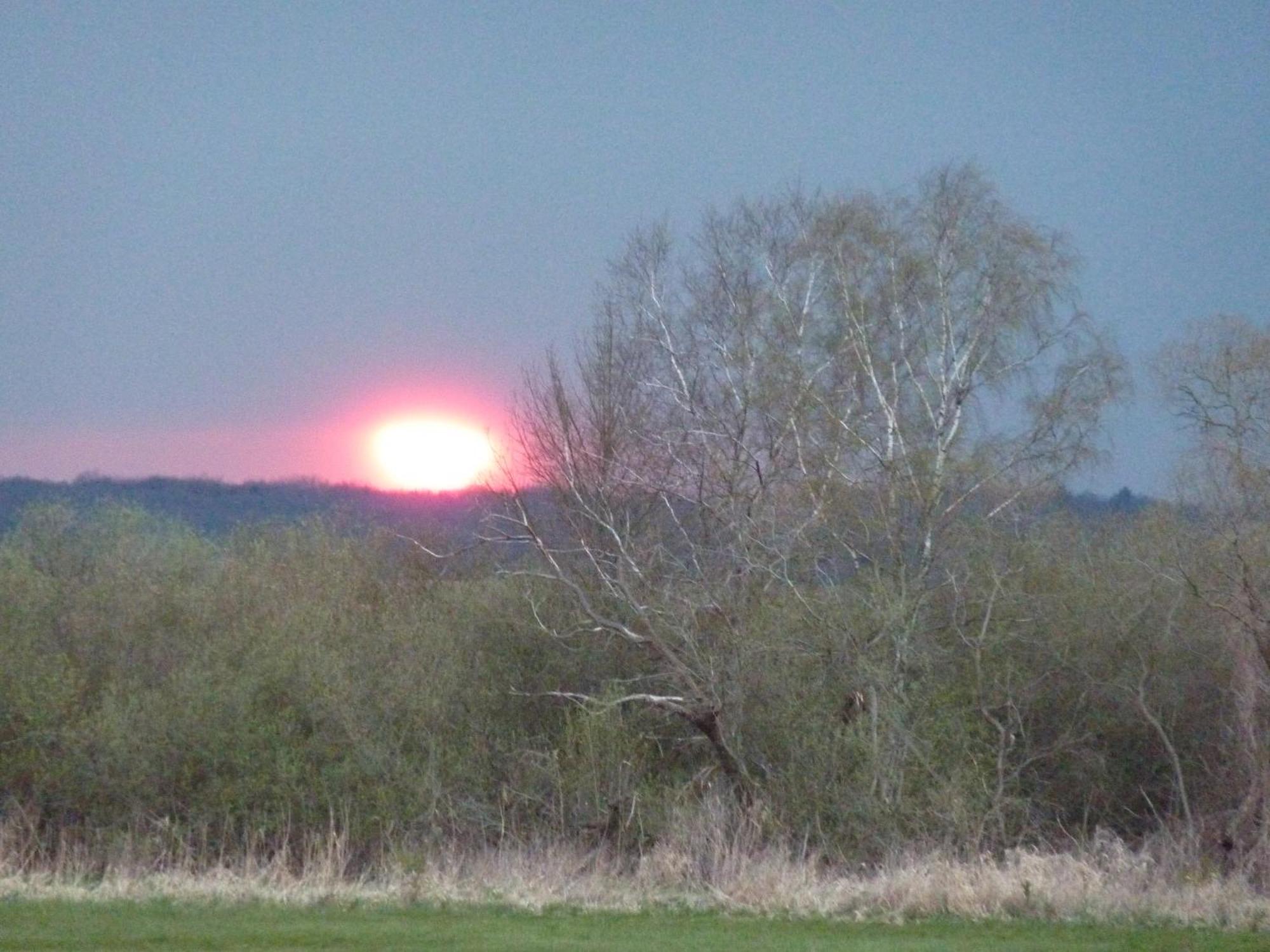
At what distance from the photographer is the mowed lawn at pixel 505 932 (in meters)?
9.00

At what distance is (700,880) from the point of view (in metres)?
14.0

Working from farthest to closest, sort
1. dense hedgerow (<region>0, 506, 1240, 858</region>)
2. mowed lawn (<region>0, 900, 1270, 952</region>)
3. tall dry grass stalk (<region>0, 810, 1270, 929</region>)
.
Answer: dense hedgerow (<region>0, 506, 1240, 858</region>), tall dry grass stalk (<region>0, 810, 1270, 929</region>), mowed lawn (<region>0, 900, 1270, 952</region>)

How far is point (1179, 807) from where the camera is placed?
1870 cm

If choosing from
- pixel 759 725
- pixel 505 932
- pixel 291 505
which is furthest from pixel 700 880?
pixel 291 505

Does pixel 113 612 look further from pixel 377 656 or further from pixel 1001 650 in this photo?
pixel 1001 650

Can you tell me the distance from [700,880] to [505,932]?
4.67 m

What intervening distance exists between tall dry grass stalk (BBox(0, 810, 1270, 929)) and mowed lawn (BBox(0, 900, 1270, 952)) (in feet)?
1.85

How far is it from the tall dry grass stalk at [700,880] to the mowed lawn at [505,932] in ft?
1.85

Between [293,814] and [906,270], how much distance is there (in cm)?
1251

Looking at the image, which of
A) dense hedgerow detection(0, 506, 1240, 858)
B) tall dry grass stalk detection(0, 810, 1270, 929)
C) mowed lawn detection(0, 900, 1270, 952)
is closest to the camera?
→ mowed lawn detection(0, 900, 1270, 952)

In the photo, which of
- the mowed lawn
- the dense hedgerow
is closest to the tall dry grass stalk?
the mowed lawn

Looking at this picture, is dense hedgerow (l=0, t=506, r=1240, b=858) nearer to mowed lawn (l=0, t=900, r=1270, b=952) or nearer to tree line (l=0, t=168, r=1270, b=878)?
tree line (l=0, t=168, r=1270, b=878)

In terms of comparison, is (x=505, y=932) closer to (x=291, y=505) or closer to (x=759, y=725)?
(x=759, y=725)

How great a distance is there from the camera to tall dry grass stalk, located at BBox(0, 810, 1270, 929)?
11.0m
